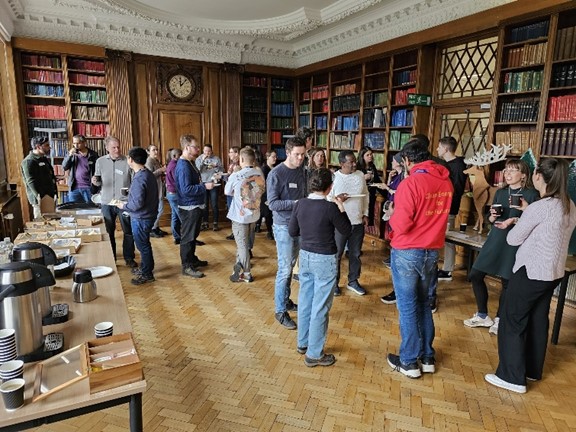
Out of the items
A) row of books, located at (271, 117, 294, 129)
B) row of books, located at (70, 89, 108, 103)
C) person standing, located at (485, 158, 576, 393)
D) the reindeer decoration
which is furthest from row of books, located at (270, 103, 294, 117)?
person standing, located at (485, 158, 576, 393)

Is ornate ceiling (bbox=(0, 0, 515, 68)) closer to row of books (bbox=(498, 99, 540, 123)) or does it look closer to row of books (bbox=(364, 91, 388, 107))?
row of books (bbox=(364, 91, 388, 107))

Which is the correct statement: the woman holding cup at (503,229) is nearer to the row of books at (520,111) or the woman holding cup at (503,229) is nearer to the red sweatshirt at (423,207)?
the red sweatshirt at (423,207)

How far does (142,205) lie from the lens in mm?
4035

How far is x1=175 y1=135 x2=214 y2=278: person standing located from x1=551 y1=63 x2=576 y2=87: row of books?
12.9 ft

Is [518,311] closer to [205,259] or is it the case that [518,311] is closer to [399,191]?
[399,191]

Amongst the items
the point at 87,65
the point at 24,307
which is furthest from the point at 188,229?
the point at 87,65

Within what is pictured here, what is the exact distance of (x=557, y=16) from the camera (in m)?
3.87

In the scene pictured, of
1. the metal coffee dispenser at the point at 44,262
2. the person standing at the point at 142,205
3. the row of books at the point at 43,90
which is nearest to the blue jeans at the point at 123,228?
the person standing at the point at 142,205

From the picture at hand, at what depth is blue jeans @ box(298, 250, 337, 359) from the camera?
2596 mm

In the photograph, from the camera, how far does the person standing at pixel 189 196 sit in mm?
4270

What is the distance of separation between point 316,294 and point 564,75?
359cm

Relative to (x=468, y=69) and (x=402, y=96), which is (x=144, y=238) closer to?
(x=402, y=96)

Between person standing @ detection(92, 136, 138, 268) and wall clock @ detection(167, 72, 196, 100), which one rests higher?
wall clock @ detection(167, 72, 196, 100)

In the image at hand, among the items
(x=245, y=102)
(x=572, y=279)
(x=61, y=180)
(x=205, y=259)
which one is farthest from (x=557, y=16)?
(x=61, y=180)
